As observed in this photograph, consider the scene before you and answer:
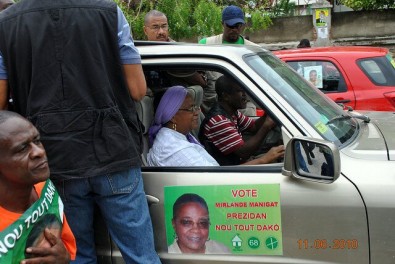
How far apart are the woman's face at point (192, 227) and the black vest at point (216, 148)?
0.71m

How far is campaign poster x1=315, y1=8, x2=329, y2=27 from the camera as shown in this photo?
16719mm

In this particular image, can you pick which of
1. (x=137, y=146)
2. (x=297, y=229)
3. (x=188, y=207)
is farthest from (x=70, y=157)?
(x=297, y=229)

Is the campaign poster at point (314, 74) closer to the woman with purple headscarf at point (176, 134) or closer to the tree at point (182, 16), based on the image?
the tree at point (182, 16)

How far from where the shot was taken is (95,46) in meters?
2.54

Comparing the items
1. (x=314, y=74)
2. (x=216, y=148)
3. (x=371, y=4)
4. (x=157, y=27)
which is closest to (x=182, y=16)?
(x=314, y=74)

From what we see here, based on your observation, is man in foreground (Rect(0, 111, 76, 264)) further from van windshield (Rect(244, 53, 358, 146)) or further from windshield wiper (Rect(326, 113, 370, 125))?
windshield wiper (Rect(326, 113, 370, 125))

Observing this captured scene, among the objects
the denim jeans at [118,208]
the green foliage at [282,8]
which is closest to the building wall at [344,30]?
the green foliage at [282,8]

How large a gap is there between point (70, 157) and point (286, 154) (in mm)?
1004

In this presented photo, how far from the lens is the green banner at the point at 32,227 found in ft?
6.23

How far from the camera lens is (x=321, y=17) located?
16781mm
